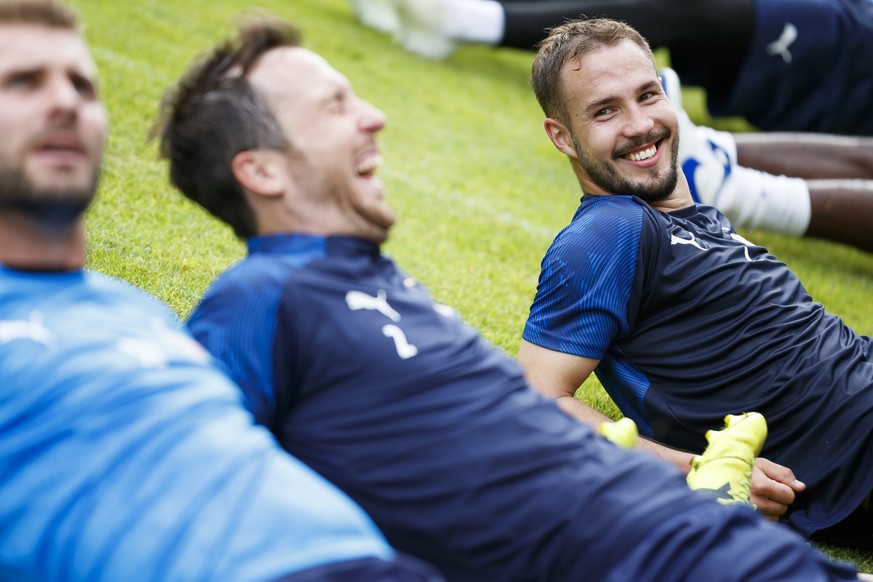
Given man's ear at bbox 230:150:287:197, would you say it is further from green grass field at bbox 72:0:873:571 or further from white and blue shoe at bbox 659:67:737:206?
white and blue shoe at bbox 659:67:737:206

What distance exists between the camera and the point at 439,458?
1.99m

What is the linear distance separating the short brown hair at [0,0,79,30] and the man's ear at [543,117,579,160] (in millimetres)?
1899

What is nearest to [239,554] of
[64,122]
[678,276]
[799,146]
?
[64,122]

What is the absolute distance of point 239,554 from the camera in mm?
1676

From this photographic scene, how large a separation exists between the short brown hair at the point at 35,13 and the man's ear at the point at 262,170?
0.41 meters

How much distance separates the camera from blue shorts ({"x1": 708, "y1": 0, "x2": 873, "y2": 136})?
25.9 ft

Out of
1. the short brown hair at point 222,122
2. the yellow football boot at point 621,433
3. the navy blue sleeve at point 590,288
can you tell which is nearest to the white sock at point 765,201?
the navy blue sleeve at point 590,288

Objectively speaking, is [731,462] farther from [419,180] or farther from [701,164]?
[419,180]

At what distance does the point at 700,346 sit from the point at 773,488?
0.48 metres

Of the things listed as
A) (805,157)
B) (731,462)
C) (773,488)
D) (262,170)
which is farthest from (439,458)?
(805,157)

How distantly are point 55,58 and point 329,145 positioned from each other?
553 millimetres

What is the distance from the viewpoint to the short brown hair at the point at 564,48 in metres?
3.48

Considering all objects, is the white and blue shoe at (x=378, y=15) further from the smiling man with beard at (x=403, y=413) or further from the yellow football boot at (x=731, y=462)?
the smiling man with beard at (x=403, y=413)

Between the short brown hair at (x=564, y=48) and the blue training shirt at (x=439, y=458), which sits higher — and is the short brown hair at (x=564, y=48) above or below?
above
